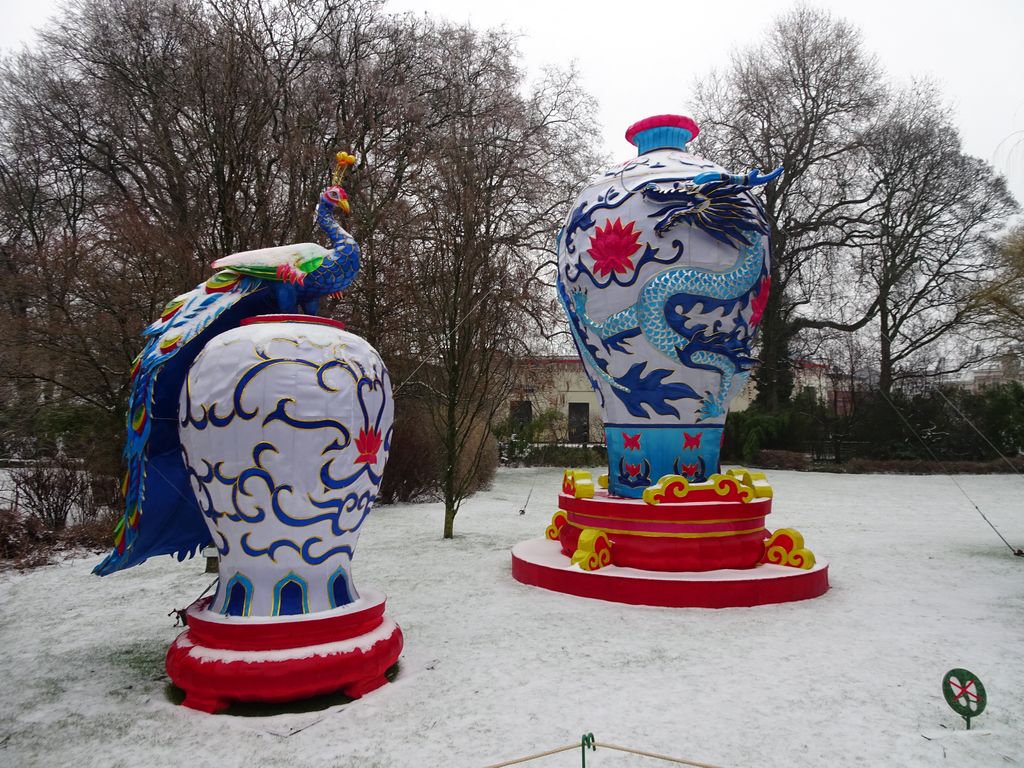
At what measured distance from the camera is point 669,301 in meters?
6.77

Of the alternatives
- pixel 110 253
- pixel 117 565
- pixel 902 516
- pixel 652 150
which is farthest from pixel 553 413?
pixel 117 565

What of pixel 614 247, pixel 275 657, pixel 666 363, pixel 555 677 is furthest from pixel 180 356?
pixel 666 363

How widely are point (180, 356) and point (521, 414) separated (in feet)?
70.8

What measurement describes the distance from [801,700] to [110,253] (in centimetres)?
1116

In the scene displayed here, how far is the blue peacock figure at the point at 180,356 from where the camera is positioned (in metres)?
4.09

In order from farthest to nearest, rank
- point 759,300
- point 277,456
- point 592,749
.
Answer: point 759,300 → point 277,456 → point 592,749

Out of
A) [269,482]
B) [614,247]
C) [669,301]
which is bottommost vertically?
[269,482]

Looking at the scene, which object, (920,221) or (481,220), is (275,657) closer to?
(481,220)

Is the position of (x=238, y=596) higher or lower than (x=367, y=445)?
lower

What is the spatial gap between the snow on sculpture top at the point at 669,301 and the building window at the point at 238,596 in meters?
4.01

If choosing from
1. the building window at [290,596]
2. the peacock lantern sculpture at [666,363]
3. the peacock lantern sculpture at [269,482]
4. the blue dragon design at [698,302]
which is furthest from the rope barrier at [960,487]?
the building window at [290,596]

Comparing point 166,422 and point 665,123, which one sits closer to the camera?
point 166,422

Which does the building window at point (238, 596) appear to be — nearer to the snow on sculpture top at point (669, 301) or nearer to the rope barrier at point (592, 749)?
the rope barrier at point (592, 749)

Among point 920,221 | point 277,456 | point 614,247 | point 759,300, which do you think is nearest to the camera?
point 277,456
